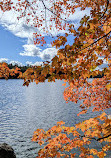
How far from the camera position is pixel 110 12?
15.4ft

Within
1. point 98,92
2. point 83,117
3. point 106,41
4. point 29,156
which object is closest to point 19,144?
point 29,156

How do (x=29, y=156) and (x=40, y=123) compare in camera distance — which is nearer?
(x=29, y=156)

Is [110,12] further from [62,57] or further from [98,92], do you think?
[98,92]

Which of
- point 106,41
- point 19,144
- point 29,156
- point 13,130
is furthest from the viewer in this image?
point 13,130

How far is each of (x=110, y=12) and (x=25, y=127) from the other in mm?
20566

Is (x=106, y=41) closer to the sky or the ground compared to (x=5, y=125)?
closer to the sky

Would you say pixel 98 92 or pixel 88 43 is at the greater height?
pixel 88 43

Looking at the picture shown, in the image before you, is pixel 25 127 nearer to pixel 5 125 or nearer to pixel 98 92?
pixel 5 125

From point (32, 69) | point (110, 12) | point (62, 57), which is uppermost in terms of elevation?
point (110, 12)

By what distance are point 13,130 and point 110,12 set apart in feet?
65.3

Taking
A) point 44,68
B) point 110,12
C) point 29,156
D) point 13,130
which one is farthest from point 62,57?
point 13,130

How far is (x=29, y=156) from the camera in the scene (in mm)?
13375

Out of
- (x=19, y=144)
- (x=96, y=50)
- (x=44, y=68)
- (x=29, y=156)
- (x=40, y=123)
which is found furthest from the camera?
(x=40, y=123)

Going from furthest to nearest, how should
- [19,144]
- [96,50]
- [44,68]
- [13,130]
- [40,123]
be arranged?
[40,123] < [13,130] < [19,144] < [96,50] < [44,68]
